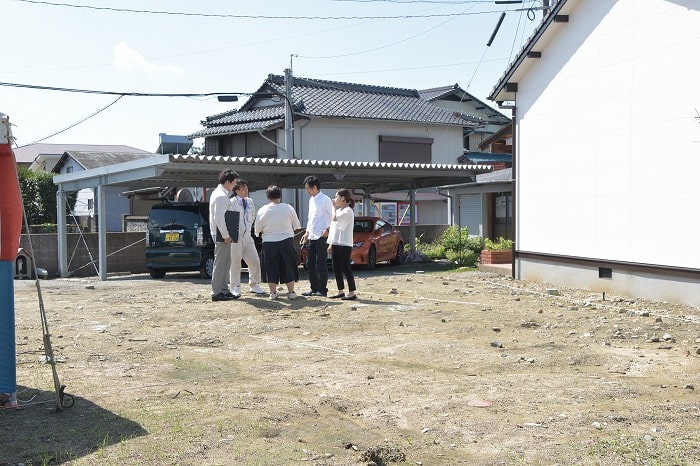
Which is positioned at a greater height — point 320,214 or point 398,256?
point 320,214

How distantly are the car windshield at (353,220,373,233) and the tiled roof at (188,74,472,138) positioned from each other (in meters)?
8.56

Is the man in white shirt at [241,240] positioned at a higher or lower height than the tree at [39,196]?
lower

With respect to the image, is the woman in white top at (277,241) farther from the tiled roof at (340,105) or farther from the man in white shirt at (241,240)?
the tiled roof at (340,105)

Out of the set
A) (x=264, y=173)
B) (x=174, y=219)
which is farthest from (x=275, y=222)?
(x=264, y=173)

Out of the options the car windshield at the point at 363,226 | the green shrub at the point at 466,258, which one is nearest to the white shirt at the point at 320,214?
the car windshield at the point at 363,226

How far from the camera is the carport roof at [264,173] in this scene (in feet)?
51.2

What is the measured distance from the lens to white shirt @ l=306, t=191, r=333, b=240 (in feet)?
35.9

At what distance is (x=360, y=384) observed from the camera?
589 centimetres

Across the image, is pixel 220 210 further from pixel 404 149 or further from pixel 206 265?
pixel 404 149

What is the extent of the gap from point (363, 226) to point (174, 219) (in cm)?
494

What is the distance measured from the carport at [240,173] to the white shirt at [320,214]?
16.3ft

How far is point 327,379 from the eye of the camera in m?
6.06

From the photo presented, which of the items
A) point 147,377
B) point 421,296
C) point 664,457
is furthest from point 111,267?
point 664,457

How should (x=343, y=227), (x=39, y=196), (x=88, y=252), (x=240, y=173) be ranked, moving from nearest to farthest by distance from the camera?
1. (x=343, y=227)
2. (x=240, y=173)
3. (x=88, y=252)
4. (x=39, y=196)
